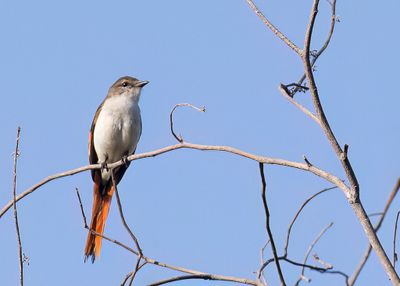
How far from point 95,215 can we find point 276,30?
516 centimetres

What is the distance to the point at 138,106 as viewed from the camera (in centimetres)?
765

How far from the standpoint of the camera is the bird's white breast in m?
7.30

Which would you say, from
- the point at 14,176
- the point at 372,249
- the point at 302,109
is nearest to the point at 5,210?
the point at 14,176

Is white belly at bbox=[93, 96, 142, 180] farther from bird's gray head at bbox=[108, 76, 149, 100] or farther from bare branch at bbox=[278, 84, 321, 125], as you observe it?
bare branch at bbox=[278, 84, 321, 125]

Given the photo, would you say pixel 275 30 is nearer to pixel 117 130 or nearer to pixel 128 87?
pixel 117 130

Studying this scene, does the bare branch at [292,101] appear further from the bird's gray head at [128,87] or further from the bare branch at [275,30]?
the bird's gray head at [128,87]

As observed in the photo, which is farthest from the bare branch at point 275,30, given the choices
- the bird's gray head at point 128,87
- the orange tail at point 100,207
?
the bird's gray head at point 128,87

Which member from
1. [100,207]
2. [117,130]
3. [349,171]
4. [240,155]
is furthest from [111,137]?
[349,171]

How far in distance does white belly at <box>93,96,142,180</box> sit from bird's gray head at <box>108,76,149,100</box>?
0.20m

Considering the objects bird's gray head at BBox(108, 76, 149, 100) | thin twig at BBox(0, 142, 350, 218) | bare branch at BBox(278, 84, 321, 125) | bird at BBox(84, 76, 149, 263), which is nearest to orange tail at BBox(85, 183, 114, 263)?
bird at BBox(84, 76, 149, 263)

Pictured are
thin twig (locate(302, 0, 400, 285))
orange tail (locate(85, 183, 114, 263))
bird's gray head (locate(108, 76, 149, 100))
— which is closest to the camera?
thin twig (locate(302, 0, 400, 285))

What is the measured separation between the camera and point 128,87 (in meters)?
7.87

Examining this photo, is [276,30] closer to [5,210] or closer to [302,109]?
[302,109]

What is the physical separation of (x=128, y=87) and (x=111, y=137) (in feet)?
2.70
